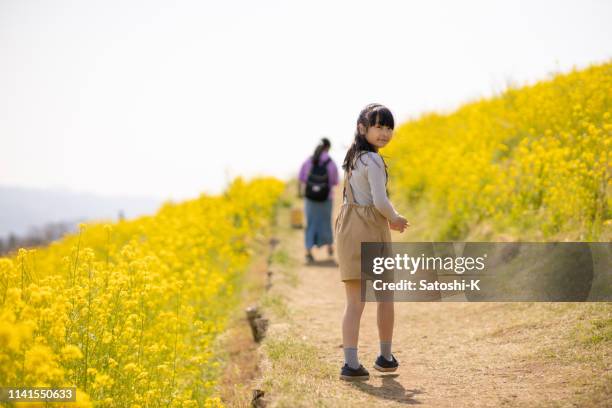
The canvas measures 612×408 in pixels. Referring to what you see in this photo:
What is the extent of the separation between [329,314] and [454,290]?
1.51 m

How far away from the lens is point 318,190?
9.22 metres

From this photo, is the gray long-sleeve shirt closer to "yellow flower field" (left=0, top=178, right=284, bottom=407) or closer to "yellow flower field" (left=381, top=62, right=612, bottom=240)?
"yellow flower field" (left=381, top=62, right=612, bottom=240)

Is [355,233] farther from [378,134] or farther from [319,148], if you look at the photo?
[319,148]

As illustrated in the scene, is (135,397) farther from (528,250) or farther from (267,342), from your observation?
(528,250)

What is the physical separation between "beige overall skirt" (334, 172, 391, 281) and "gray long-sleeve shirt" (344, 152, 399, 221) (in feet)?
0.21

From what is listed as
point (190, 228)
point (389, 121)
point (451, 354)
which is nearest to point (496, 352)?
point (451, 354)

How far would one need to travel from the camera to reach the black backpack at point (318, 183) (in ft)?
29.8

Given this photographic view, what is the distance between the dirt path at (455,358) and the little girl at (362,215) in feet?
1.25

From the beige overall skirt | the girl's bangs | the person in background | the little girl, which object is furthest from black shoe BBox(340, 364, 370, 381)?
the person in background

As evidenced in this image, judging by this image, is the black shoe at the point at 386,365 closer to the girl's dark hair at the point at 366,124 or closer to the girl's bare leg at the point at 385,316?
the girl's bare leg at the point at 385,316

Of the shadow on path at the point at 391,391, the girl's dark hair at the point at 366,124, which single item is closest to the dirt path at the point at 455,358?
the shadow on path at the point at 391,391

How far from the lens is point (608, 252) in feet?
16.6

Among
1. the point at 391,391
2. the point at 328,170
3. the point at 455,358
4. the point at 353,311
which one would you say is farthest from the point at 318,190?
the point at 391,391

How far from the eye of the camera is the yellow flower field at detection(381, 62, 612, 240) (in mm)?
5910
